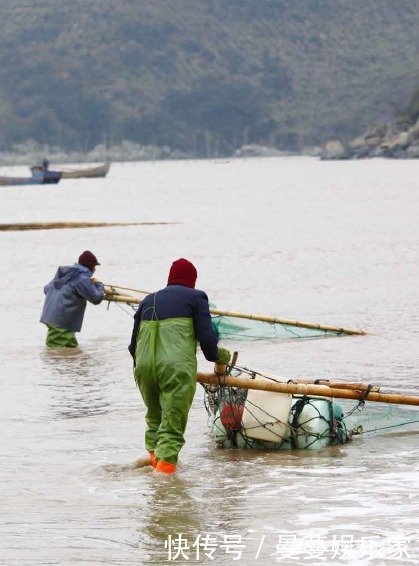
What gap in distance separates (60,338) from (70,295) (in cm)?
98

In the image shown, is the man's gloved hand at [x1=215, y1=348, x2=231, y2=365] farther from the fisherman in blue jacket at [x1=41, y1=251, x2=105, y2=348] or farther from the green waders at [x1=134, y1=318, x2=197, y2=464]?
the fisherman in blue jacket at [x1=41, y1=251, x2=105, y2=348]

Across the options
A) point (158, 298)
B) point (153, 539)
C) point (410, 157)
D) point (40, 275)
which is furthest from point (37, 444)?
point (410, 157)

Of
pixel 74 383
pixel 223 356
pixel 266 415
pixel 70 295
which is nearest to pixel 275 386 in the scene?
pixel 266 415

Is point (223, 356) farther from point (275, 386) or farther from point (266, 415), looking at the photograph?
point (266, 415)

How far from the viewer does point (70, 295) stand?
1526 cm

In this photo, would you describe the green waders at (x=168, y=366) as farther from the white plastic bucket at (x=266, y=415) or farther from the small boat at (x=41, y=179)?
the small boat at (x=41, y=179)

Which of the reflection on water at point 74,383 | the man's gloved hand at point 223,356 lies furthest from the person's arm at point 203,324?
the reflection on water at point 74,383

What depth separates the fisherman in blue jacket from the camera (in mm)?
14977

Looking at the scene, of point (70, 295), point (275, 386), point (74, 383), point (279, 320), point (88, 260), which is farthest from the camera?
point (279, 320)

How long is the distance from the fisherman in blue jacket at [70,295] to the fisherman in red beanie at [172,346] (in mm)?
5839

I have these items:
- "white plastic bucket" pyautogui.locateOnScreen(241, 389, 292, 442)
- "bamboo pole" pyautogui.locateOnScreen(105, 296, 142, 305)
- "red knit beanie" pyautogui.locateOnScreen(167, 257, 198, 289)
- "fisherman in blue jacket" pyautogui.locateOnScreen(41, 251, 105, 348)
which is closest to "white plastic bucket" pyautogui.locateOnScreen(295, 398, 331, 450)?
"white plastic bucket" pyautogui.locateOnScreen(241, 389, 292, 442)

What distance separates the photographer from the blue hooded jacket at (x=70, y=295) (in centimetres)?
1498

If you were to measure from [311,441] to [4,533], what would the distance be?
3.04m

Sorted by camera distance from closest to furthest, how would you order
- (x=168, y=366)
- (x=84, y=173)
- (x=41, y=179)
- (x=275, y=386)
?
1. (x=168, y=366)
2. (x=275, y=386)
3. (x=41, y=179)
4. (x=84, y=173)
